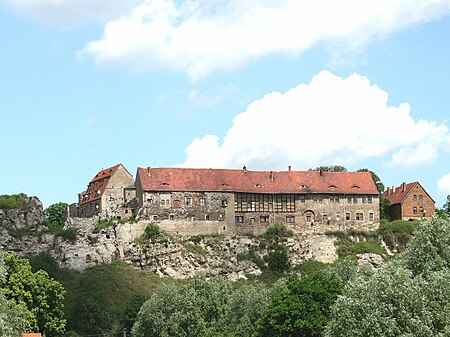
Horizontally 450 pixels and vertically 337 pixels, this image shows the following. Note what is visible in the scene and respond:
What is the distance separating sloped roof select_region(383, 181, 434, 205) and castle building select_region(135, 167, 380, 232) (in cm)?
521

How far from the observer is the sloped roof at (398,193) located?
362ft

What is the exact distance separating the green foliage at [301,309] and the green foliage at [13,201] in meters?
43.6

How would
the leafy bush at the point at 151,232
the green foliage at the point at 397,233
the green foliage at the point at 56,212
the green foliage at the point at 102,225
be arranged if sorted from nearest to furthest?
1. the leafy bush at the point at 151,232
2. the green foliage at the point at 102,225
3. the green foliage at the point at 397,233
4. the green foliage at the point at 56,212

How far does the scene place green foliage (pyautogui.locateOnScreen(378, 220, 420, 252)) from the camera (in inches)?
4035

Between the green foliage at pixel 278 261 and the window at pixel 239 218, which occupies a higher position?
the window at pixel 239 218

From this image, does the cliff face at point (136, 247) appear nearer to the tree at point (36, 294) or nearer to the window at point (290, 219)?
the window at point (290, 219)

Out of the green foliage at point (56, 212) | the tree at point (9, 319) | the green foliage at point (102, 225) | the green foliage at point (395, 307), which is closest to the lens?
the tree at point (9, 319)

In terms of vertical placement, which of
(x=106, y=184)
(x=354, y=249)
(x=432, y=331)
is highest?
(x=106, y=184)

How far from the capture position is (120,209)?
333ft

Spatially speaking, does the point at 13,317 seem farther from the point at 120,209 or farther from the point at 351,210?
the point at 351,210

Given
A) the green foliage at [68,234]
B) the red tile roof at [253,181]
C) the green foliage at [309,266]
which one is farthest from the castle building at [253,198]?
the green foliage at [68,234]

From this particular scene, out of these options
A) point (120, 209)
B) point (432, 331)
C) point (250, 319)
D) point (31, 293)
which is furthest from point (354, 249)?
point (432, 331)

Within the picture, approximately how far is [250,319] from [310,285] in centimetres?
853

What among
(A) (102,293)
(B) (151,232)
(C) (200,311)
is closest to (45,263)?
(A) (102,293)
